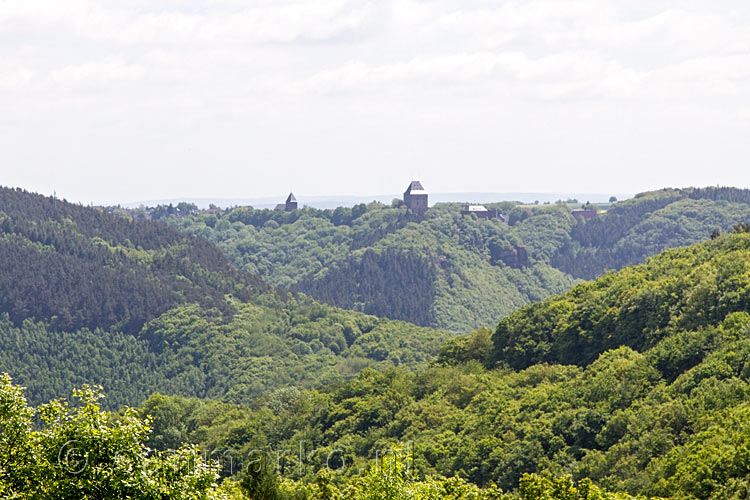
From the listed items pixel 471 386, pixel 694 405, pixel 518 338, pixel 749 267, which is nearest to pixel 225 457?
pixel 471 386

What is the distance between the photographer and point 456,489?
47000mm

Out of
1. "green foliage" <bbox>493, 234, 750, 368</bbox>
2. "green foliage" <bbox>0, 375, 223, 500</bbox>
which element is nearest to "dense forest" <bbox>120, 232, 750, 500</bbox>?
"green foliage" <bbox>493, 234, 750, 368</bbox>

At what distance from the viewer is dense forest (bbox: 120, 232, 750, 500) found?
55.7 metres

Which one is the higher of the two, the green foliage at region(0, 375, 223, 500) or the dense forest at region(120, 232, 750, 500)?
the green foliage at region(0, 375, 223, 500)

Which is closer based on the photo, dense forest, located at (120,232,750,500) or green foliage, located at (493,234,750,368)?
dense forest, located at (120,232,750,500)

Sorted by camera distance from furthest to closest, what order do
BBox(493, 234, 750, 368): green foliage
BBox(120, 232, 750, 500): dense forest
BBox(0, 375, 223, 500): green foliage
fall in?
BBox(493, 234, 750, 368): green foliage
BBox(120, 232, 750, 500): dense forest
BBox(0, 375, 223, 500): green foliage

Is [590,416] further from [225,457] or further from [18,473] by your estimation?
[18,473]

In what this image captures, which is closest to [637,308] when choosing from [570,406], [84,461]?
[570,406]

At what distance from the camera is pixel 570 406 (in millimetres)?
74375

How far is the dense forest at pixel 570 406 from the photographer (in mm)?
55694

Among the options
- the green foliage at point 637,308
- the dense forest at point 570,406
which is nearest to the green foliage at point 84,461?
the dense forest at point 570,406

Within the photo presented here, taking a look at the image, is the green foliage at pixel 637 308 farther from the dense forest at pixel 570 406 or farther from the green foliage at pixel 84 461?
the green foliage at pixel 84 461

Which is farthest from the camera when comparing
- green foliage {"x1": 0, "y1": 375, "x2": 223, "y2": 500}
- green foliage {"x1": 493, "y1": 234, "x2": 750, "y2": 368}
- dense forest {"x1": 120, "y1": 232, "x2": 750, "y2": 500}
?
green foliage {"x1": 493, "y1": 234, "x2": 750, "y2": 368}

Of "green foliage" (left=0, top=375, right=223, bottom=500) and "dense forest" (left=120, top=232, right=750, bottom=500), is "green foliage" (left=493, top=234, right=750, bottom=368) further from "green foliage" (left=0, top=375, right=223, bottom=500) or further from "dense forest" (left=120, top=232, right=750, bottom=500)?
"green foliage" (left=0, top=375, right=223, bottom=500)
